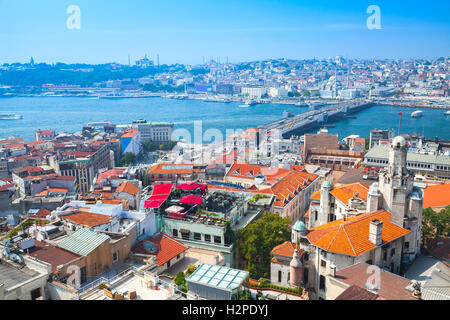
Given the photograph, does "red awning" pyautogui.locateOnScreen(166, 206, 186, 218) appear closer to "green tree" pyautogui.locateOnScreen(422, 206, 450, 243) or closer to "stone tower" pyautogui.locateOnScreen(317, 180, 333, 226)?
"stone tower" pyautogui.locateOnScreen(317, 180, 333, 226)

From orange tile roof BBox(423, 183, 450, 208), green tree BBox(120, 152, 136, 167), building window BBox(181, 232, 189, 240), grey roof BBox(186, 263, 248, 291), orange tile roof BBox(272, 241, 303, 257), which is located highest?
grey roof BBox(186, 263, 248, 291)

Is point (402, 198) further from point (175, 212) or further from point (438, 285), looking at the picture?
point (175, 212)

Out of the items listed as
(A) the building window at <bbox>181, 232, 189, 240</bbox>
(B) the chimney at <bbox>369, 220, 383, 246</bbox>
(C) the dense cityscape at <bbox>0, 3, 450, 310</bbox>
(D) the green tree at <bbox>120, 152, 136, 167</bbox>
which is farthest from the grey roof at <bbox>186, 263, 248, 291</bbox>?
(D) the green tree at <bbox>120, 152, 136, 167</bbox>

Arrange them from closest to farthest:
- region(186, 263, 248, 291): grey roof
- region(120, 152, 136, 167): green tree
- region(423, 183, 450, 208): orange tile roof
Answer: region(186, 263, 248, 291): grey roof
region(423, 183, 450, 208): orange tile roof
region(120, 152, 136, 167): green tree

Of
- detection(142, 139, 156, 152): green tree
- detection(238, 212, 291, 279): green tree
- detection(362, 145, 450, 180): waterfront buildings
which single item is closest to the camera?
detection(238, 212, 291, 279): green tree

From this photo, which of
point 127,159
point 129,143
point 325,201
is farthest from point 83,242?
point 129,143
